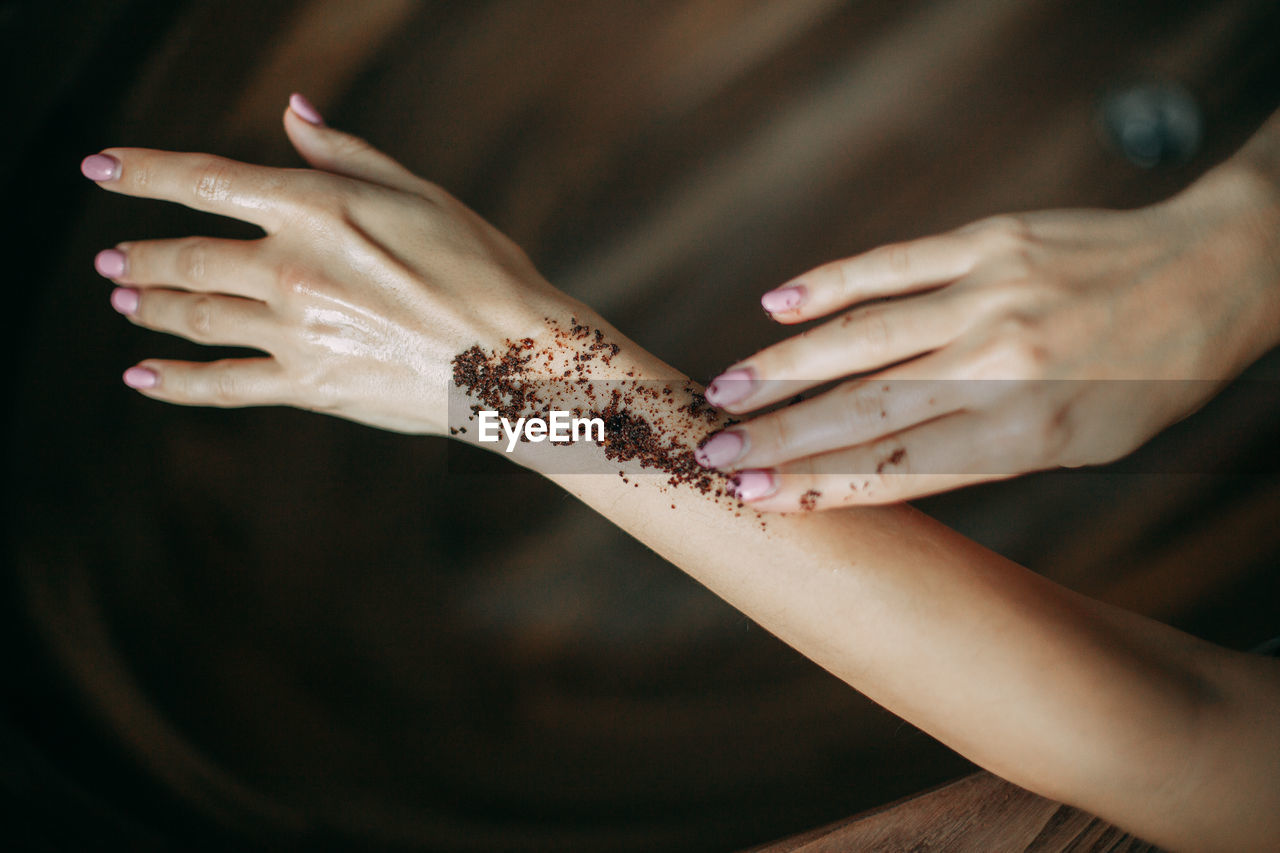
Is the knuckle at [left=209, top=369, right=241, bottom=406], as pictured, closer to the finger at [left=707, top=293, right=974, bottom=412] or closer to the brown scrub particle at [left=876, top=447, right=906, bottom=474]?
the finger at [left=707, top=293, right=974, bottom=412]

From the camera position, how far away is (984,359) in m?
0.54

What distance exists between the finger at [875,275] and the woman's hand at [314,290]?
0.20 meters

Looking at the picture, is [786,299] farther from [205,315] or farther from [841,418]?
[205,315]

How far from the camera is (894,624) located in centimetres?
57

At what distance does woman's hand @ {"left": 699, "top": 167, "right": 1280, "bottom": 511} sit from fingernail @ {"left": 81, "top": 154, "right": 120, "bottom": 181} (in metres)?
0.54

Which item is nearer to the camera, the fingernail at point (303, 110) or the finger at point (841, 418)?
the finger at point (841, 418)

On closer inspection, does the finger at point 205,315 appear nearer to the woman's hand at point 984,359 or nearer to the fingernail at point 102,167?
the fingernail at point 102,167

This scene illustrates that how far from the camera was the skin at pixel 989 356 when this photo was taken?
54cm

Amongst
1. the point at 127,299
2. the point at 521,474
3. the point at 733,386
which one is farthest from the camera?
the point at 521,474

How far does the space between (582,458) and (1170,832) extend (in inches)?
21.4

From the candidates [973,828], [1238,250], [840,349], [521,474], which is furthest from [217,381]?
[1238,250]

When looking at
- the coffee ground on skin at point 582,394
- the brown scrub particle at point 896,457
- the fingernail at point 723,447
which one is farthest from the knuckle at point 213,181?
the brown scrub particle at point 896,457

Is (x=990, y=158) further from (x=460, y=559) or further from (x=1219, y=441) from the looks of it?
(x=460, y=559)

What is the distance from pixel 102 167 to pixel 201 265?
119 millimetres
